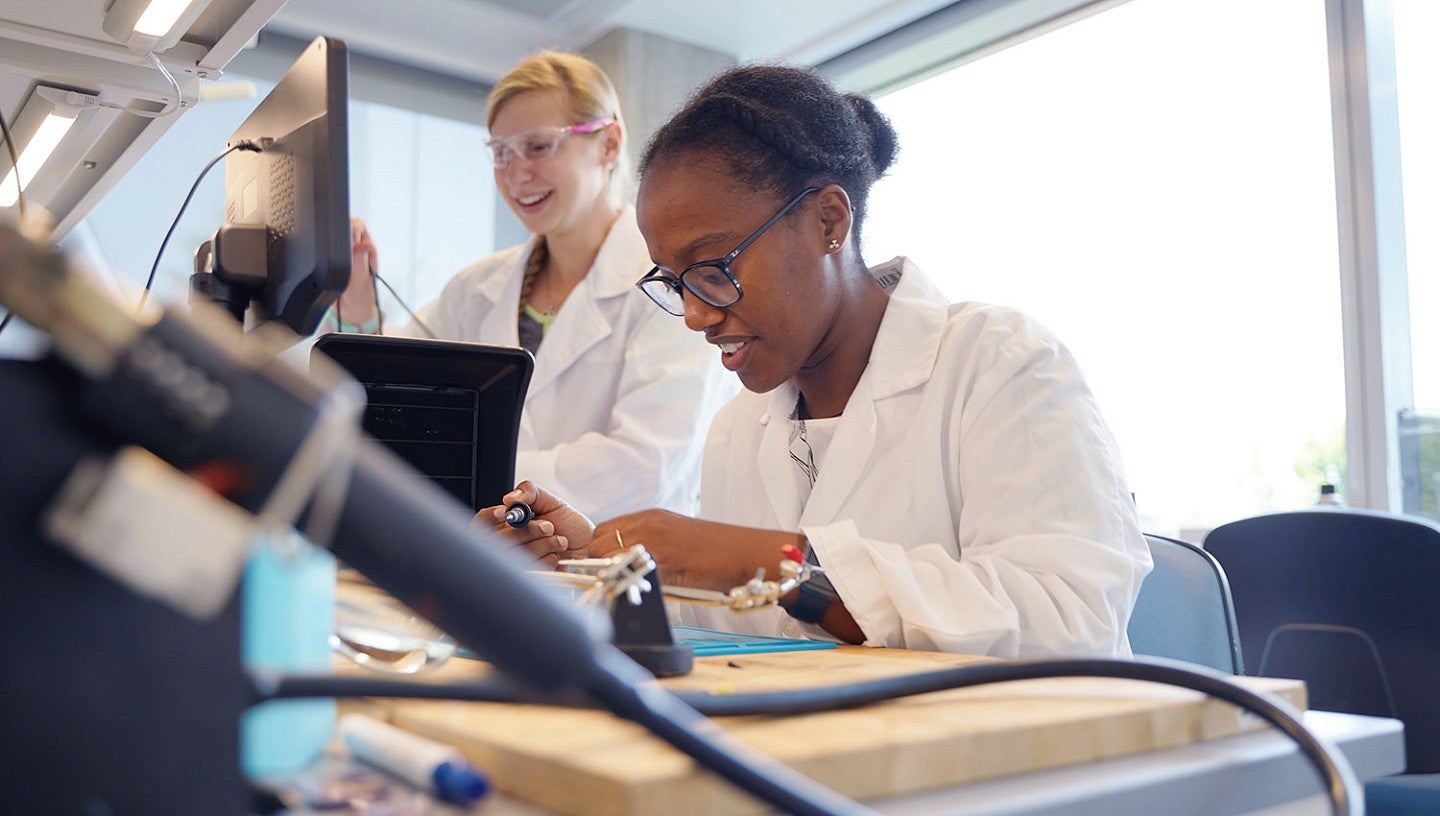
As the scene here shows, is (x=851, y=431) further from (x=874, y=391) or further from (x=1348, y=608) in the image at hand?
(x=1348, y=608)

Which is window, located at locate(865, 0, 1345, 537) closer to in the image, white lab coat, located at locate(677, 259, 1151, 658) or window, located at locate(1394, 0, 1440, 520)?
window, located at locate(1394, 0, 1440, 520)

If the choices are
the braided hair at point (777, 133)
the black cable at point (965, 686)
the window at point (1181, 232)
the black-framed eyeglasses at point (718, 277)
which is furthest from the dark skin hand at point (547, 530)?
the window at point (1181, 232)

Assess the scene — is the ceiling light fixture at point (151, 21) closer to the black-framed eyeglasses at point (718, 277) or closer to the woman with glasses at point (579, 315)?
the black-framed eyeglasses at point (718, 277)

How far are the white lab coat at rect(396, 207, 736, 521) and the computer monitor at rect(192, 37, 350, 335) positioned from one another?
2.94 feet

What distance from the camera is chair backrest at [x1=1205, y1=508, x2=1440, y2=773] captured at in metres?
1.65

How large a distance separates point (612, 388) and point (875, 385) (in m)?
0.88

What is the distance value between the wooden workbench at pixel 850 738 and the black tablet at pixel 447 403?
0.47 metres

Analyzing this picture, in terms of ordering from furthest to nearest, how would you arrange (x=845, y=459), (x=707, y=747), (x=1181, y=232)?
(x=1181, y=232)
(x=845, y=459)
(x=707, y=747)

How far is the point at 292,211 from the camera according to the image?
0.86 metres

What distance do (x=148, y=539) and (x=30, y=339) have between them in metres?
0.08

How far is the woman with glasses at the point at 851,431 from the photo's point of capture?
2.92 feet

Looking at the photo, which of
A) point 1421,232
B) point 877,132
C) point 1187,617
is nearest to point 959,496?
point 1187,617

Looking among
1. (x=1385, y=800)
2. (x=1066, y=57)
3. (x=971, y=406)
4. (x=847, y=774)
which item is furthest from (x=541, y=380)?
(x=1066, y=57)

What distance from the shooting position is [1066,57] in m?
3.25
